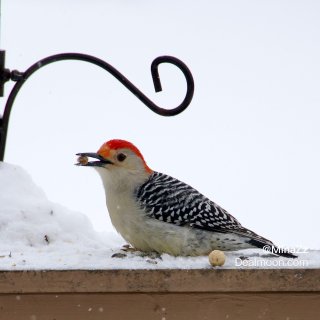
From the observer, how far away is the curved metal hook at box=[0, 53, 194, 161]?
4504 millimetres

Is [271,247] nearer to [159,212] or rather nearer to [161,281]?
[159,212]

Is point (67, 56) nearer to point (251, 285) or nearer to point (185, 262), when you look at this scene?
point (185, 262)

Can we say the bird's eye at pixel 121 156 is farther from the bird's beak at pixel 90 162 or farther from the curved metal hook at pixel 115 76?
the curved metal hook at pixel 115 76

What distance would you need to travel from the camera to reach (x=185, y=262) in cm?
376

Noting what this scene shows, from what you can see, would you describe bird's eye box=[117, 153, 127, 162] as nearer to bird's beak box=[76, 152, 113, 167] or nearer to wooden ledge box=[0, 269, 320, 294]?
bird's beak box=[76, 152, 113, 167]

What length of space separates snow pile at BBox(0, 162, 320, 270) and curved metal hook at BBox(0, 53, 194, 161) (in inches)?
9.8

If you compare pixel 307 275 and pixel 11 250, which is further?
pixel 11 250

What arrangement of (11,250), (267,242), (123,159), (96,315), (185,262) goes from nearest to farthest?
(96,315) < (185,262) < (11,250) < (267,242) < (123,159)

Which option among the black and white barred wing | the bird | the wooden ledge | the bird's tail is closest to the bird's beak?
the bird

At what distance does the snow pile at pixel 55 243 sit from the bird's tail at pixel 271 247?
0.04 meters

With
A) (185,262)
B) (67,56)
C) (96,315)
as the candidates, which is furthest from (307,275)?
(67,56)

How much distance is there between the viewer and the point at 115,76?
4629 mm

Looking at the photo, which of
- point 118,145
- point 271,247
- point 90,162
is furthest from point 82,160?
point 271,247

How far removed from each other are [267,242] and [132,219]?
70 cm
